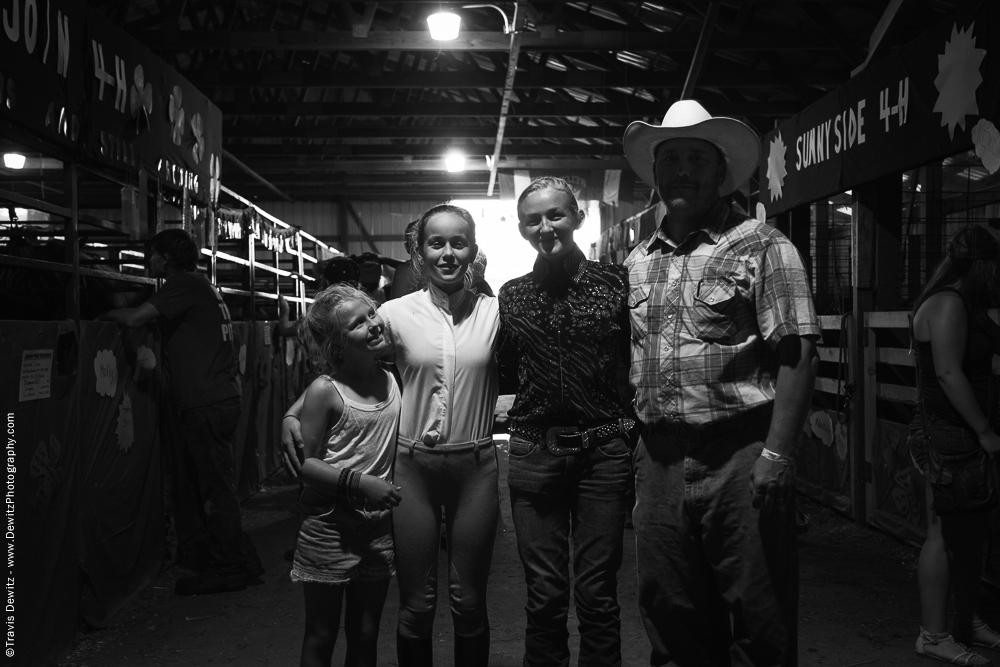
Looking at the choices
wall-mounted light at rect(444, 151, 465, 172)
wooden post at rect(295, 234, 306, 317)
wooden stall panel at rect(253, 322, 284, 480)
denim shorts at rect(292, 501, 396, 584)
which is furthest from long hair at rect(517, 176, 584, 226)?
wall-mounted light at rect(444, 151, 465, 172)

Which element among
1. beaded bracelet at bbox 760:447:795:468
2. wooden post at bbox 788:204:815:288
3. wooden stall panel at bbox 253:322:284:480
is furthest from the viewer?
wooden stall panel at bbox 253:322:284:480

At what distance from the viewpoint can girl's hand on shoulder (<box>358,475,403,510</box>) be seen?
283 cm

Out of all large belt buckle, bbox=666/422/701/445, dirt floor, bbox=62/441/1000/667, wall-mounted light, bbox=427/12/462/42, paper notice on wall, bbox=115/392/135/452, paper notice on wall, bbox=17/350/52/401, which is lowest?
dirt floor, bbox=62/441/1000/667

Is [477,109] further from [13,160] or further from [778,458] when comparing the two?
[778,458]

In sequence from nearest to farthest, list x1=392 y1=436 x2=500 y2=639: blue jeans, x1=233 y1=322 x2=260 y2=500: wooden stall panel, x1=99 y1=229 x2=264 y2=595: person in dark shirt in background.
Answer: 1. x1=392 y1=436 x2=500 y2=639: blue jeans
2. x1=99 y1=229 x2=264 y2=595: person in dark shirt in background
3. x1=233 y1=322 x2=260 y2=500: wooden stall panel

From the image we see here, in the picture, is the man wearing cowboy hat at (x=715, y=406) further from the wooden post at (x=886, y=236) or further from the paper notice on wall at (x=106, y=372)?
the wooden post at (x=886, y=236)

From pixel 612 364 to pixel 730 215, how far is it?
63 cm

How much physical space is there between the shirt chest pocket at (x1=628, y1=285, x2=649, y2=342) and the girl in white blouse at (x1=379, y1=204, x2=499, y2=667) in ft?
1.61

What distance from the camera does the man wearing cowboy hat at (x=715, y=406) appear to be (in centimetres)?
262

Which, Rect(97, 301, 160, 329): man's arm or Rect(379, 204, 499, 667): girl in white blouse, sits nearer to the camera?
Rect(379, 204, 499, 667): girl in white blouse

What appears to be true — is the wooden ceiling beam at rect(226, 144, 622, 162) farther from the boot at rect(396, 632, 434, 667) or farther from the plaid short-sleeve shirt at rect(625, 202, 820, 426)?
the boot at rect(396, 632, 434, 667)

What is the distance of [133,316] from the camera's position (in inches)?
192

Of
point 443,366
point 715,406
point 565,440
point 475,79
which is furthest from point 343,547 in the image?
point 475,79

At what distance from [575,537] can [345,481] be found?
81 cm
